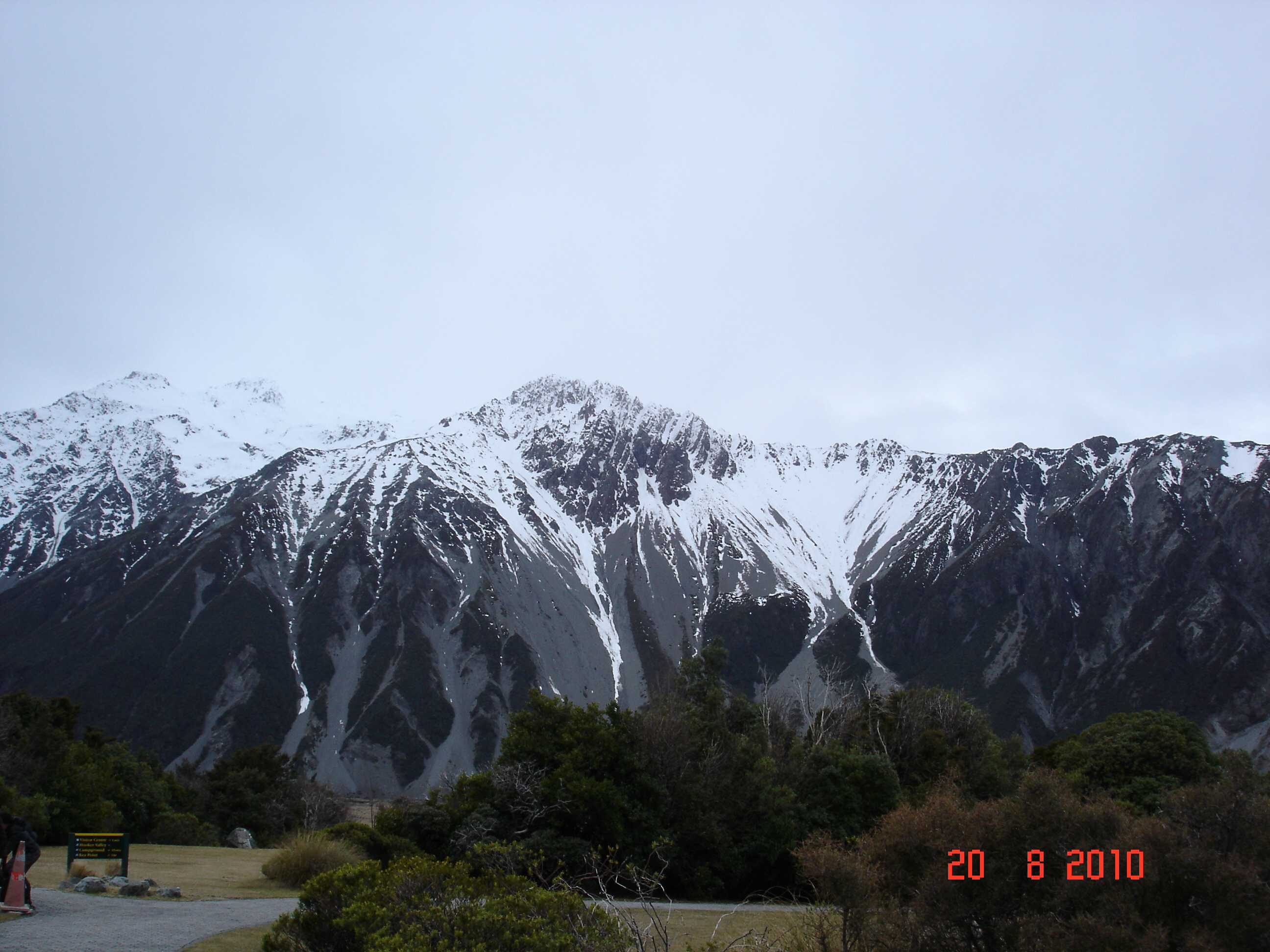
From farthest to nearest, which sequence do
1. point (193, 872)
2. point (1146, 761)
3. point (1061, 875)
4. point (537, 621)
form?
point (537, 621)
point (1146, 761)
point (193, 872)
point (1061, 875)

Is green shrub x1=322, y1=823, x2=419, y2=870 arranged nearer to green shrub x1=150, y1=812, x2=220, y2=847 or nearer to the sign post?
the sign post

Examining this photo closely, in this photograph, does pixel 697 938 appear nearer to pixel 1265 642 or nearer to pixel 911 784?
pixel 911 784

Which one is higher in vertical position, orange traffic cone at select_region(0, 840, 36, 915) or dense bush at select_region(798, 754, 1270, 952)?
dense bush at select_region(798, 754, 1270, 952)

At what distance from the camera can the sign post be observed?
838 inches

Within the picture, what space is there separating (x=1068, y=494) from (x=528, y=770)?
196537 mm

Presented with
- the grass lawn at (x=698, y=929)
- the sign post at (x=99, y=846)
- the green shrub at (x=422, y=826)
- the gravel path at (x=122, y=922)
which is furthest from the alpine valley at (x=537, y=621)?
the gravel path at (x=122, y=922)

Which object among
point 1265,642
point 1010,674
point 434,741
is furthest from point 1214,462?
point 434,741

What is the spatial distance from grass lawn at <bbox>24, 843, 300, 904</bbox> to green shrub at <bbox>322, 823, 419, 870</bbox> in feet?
8.60

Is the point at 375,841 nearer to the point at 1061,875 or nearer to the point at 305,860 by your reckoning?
the point at 305,860

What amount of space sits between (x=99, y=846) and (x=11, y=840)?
690cm

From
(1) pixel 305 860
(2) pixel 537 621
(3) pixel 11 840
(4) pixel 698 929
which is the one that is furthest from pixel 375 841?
(2) pixel 537 621

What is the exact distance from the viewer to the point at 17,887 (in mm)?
15492

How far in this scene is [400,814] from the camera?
30.4 metres

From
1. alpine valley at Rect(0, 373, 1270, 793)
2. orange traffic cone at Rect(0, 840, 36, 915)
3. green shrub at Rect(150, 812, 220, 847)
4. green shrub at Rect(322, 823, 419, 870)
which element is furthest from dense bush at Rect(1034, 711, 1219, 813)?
alpine valley at Rect(0, 373, 1270, 793)
